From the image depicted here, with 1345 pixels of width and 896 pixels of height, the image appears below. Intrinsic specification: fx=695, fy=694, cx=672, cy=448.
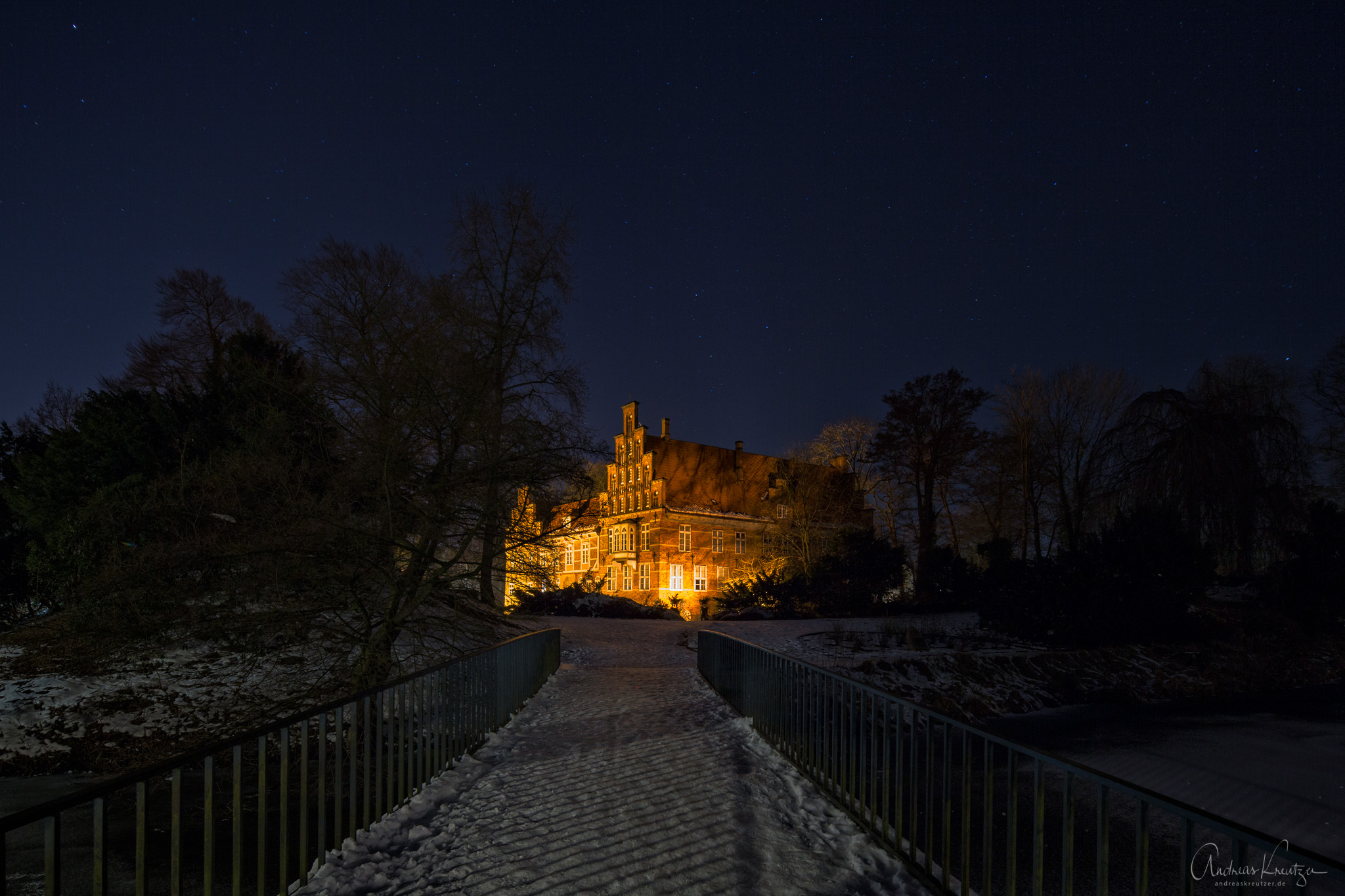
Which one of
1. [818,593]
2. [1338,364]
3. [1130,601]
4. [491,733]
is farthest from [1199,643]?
[491,733]

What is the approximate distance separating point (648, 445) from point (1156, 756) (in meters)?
35.0

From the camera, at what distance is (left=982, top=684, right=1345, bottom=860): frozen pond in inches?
332

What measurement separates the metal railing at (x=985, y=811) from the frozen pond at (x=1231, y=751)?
853 millimetres

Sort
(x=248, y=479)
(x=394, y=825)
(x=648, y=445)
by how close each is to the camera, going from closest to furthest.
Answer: (x=394, y=825)
(x=248, y=479)
(x=648, y=445)

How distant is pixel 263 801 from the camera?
357 cm

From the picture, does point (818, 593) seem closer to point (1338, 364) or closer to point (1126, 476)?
point (1126, 476)

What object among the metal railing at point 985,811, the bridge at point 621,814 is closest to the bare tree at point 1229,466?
the metal railing at point 985,811

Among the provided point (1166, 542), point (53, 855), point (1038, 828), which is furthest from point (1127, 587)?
point (53, 855)

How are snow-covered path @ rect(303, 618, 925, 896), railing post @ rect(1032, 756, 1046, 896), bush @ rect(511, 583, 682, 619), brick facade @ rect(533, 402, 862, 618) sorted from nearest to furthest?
1. railing post @ rect(1032, 756, 1046, 896)
2. snow-covered path @ rect(303, 618, 925, 896)
3. bush @ rect(511, 583, 682, 619)
4. brick facade @ rect(533, 402, 862, 618)

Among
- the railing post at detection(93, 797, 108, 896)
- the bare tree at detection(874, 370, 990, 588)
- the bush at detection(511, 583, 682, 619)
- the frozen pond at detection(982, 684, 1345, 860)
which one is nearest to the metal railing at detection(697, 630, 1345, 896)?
the frozen pond at detection(982, 684, 1345, 860)

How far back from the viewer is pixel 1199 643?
690 inches

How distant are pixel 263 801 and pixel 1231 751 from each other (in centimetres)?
1376

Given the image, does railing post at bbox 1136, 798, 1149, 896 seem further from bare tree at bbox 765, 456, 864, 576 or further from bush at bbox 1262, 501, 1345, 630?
bare tree at bbox 765, 456, 864, 576

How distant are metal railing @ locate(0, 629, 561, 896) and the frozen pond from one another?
569cm
